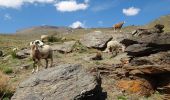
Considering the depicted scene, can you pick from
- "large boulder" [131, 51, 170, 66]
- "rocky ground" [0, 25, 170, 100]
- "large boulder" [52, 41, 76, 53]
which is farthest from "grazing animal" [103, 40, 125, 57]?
"large boulder" [131, 51, 170, 66]

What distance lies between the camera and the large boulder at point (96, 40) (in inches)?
1306

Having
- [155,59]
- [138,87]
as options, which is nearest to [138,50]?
[155,59]

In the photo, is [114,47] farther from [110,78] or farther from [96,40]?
[110,78]

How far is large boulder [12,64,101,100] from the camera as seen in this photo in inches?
675

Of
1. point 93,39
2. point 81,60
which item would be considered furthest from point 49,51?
point 93,39

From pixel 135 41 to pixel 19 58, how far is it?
34.6ft

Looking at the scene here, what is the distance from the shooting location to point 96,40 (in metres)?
33.8

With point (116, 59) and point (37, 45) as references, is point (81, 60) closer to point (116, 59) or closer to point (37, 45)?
point (116, 59)

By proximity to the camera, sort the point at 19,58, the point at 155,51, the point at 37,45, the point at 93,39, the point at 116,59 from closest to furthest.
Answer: the point at 155,51
the point at 37,45
the point at 116,59
the point at 19,58
the point at 93,39

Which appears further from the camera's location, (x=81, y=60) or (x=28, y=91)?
(x=81, y=60)

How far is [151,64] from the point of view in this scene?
2050cm

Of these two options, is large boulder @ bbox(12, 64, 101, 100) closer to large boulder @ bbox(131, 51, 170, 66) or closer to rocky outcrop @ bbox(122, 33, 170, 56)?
large boulder @ bbox(131, 51, 170, 66)

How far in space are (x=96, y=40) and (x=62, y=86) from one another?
16395 mm

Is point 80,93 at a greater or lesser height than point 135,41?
lesser
